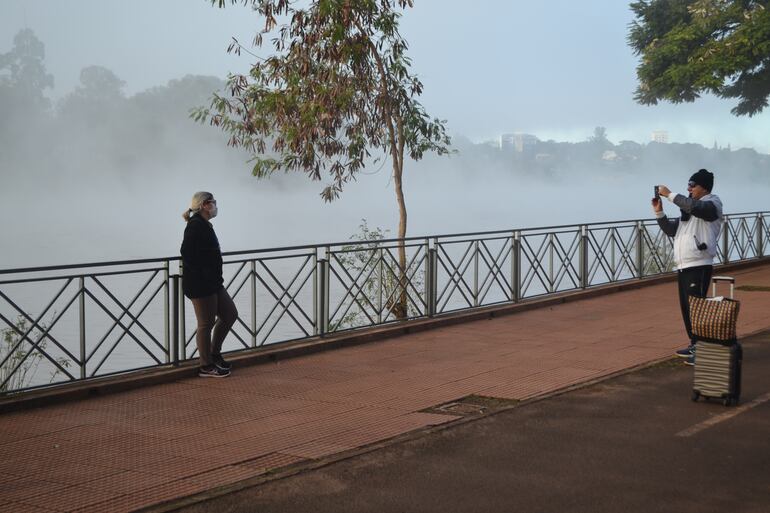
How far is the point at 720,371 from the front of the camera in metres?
7.36

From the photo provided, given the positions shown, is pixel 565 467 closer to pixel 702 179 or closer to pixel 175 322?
pixel 702 179

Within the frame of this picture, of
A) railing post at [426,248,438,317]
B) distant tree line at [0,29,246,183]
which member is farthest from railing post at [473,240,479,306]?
distant tree line at [0,29,246,183]

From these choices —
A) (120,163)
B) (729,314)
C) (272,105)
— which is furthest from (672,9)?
(120,163)

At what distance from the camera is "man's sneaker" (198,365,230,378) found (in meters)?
8.78

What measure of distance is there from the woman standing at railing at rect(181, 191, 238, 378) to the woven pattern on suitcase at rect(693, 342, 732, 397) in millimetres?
4087

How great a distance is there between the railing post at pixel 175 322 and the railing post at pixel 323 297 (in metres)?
1.97

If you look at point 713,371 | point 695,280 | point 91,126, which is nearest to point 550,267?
point 695,280

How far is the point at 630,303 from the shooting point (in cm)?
1416

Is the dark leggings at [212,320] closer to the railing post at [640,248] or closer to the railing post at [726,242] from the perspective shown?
the railing post at [640,248]

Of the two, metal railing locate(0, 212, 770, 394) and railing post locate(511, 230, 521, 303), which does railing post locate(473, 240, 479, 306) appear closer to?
metal railing locate(0, 212, 770, 394)

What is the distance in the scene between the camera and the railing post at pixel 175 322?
874cm

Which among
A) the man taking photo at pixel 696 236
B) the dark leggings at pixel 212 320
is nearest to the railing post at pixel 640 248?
the man taking photo at pixel 696 236

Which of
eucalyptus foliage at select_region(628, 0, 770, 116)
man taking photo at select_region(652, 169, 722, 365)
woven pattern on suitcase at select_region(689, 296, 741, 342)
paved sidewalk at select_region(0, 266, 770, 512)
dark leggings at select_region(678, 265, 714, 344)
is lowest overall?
paved sidewalk at select_region(0, 266, 770, 512)

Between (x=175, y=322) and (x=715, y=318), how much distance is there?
4.72 m
